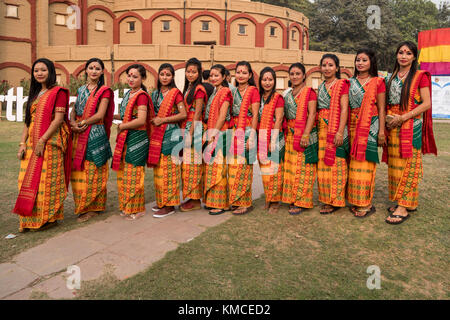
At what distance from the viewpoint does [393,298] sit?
2.44 metres

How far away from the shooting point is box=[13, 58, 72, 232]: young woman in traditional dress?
11.7ft

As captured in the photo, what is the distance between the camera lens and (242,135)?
4.04 meters

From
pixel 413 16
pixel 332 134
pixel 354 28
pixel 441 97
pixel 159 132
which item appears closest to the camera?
pixel 332 134

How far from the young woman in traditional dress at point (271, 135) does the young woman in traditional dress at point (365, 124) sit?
0.78m

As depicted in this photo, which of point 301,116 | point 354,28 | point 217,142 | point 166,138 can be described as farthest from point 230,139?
point 354,28

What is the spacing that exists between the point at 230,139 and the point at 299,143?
2.60ft

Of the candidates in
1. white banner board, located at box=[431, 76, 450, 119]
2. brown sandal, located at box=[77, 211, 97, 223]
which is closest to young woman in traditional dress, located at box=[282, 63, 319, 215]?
brown sandal, located at box=[77, 211, 97, 223]

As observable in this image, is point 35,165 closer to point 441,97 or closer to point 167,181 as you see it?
point 167,181

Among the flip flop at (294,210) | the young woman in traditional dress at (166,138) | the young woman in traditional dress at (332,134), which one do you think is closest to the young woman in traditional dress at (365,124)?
the young woman in traditional dress at (332,134)

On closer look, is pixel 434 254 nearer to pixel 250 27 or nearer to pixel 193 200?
pixel 193 200

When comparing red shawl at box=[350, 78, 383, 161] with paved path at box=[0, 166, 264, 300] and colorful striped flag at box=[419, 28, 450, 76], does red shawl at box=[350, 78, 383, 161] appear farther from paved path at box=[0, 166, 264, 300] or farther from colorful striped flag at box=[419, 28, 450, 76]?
colorful striped flag at box=[419, 28, 450, 76]

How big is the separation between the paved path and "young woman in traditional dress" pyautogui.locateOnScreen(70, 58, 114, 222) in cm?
38

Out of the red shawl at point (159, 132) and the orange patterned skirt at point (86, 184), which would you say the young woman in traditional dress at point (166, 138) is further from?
the orange patterned skirt at point (86, 184)

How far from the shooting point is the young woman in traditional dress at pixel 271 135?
4020mm
